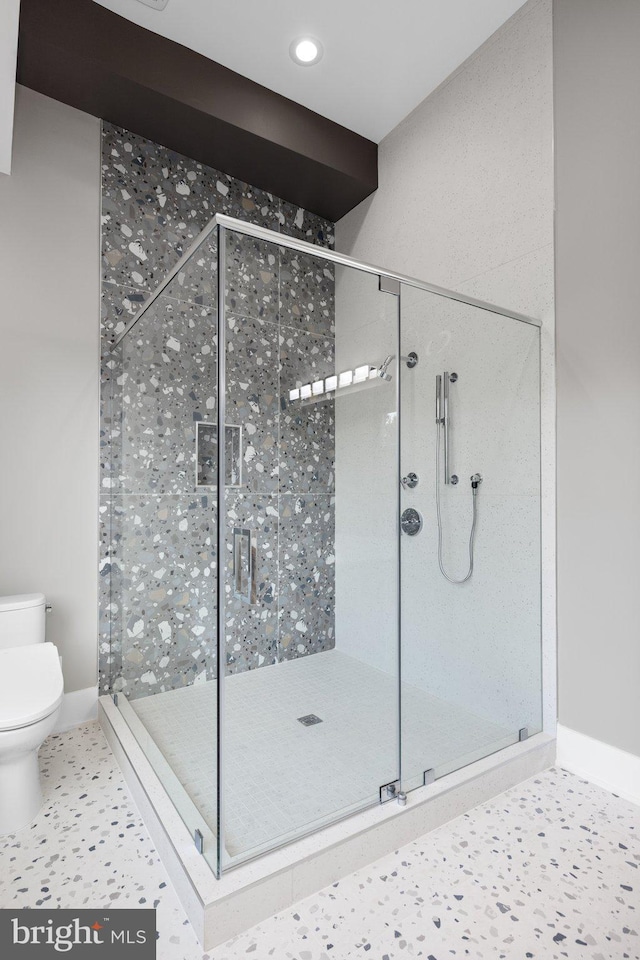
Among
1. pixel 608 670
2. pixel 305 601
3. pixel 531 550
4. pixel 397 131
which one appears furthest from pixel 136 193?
pixel 608 670

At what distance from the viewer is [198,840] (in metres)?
1.40

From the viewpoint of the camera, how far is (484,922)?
4.30ft

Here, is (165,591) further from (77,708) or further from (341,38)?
(341,38)

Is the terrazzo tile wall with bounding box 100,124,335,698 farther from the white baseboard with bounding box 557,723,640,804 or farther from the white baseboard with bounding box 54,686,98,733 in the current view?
the white baseboard with bounding box 557,723,640,804

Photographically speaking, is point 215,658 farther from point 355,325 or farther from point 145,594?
point 355,325

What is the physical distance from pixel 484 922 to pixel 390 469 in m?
1.25

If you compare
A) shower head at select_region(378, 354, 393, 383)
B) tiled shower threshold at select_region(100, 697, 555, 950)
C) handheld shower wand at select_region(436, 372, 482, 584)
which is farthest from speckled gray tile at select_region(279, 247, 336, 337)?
tiled shower threshold at select_region(100, 697, 555, 950)

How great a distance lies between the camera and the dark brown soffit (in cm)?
209

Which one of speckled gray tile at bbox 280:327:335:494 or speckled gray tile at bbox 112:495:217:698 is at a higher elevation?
speckled gray tile at bbox 280:327:335:494

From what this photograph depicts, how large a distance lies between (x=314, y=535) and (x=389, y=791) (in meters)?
0.84

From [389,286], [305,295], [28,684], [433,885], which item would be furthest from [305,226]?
[433,885]

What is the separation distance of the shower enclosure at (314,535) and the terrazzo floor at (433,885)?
0.18 meters

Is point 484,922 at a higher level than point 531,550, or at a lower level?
lower

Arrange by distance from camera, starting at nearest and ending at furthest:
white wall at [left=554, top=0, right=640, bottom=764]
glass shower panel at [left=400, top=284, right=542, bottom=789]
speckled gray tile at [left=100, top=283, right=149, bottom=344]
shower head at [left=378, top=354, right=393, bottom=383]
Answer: shower head at [left=378, top=354, right=393, bottom=383]
white wall at [left=554, top=0, right=640, bottom=764]
glass shower panel at [left=400, top=284, right=542, bottom=789]
speckled gray tile at [left=100, top=283, right=149, bottom=344]
